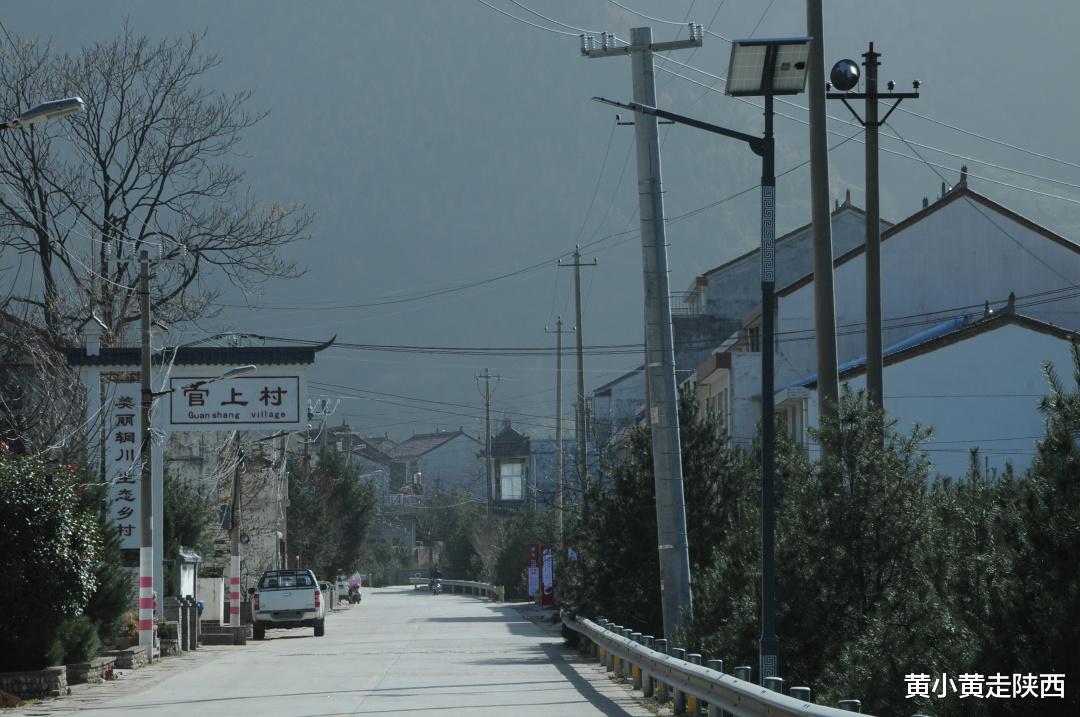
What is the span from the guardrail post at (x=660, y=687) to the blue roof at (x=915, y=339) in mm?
23711

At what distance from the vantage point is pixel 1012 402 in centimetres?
4184

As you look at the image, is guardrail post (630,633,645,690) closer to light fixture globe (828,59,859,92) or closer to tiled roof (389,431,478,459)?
light fixture globe (828,59,859,92)

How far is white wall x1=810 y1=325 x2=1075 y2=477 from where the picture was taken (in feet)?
136

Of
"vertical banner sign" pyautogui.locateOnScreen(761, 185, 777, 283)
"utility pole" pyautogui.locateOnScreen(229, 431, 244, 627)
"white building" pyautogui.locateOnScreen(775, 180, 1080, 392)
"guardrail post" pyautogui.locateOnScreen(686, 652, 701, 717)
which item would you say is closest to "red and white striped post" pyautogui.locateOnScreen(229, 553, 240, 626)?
"utility pole" pyautogui.locateOnScreen(229, 431, 244, 627)

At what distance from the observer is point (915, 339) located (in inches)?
1866

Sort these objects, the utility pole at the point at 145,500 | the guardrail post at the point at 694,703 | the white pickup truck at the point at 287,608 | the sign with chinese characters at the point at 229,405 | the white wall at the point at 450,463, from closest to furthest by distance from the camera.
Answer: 1. the guardrail post at the point at 694,703
2. the utility pole at the point at 145,500
3. the sign with chinese characters at the point at 229,405
4. the white pickup truck at the point at 287,608
5. the white wall at the point at 450,463

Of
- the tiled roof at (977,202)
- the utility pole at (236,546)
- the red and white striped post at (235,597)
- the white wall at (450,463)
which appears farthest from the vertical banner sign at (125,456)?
the white wall at (450,463)

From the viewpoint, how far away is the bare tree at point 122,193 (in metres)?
43.4

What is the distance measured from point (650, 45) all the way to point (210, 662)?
51.3 ft

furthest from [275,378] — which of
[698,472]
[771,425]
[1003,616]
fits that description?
[1003,616]

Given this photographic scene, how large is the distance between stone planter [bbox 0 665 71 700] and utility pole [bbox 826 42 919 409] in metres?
12.1

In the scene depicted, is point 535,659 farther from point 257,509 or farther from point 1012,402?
point 257,509

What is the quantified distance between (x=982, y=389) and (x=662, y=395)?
21734 mm

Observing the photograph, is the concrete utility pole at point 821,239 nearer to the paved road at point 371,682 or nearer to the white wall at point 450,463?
the paved road at point 371,682
